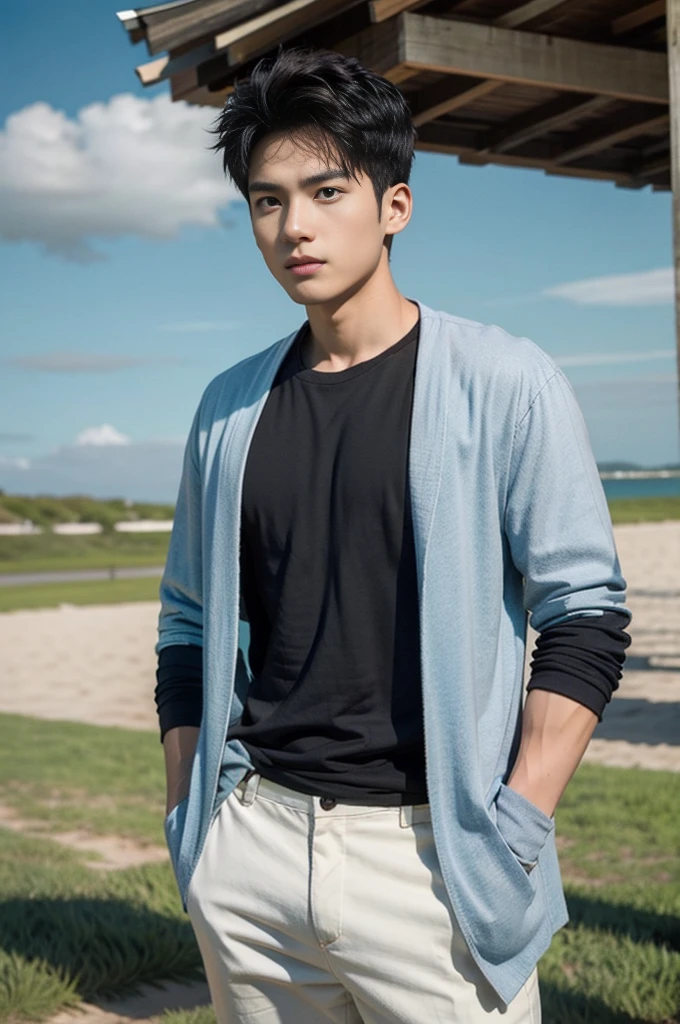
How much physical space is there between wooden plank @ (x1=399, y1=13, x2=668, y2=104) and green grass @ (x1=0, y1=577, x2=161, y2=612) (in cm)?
2043

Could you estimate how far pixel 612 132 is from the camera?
408cm

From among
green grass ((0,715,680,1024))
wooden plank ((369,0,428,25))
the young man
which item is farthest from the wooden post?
green grass ((0,715,680,1024))

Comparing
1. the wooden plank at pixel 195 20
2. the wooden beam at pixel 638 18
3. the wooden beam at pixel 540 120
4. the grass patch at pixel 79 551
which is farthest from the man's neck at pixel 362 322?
the grass patch at pixel 79 551

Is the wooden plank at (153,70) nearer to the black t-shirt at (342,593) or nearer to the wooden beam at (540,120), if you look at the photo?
the wooden beam at (540,120)

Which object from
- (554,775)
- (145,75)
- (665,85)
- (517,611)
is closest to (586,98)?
(665,85)

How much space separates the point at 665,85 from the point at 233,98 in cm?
208

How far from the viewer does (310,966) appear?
191cm

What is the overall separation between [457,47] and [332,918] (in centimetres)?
245

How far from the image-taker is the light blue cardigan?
5.75 ft

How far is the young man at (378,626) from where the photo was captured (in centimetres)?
178

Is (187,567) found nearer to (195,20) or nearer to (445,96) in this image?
(195,20)

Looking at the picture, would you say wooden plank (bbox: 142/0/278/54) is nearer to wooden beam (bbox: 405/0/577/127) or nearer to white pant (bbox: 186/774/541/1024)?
wooden beam (bbox: 405/0/577/127)

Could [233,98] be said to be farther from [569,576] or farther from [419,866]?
[419,866]

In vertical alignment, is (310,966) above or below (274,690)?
below
